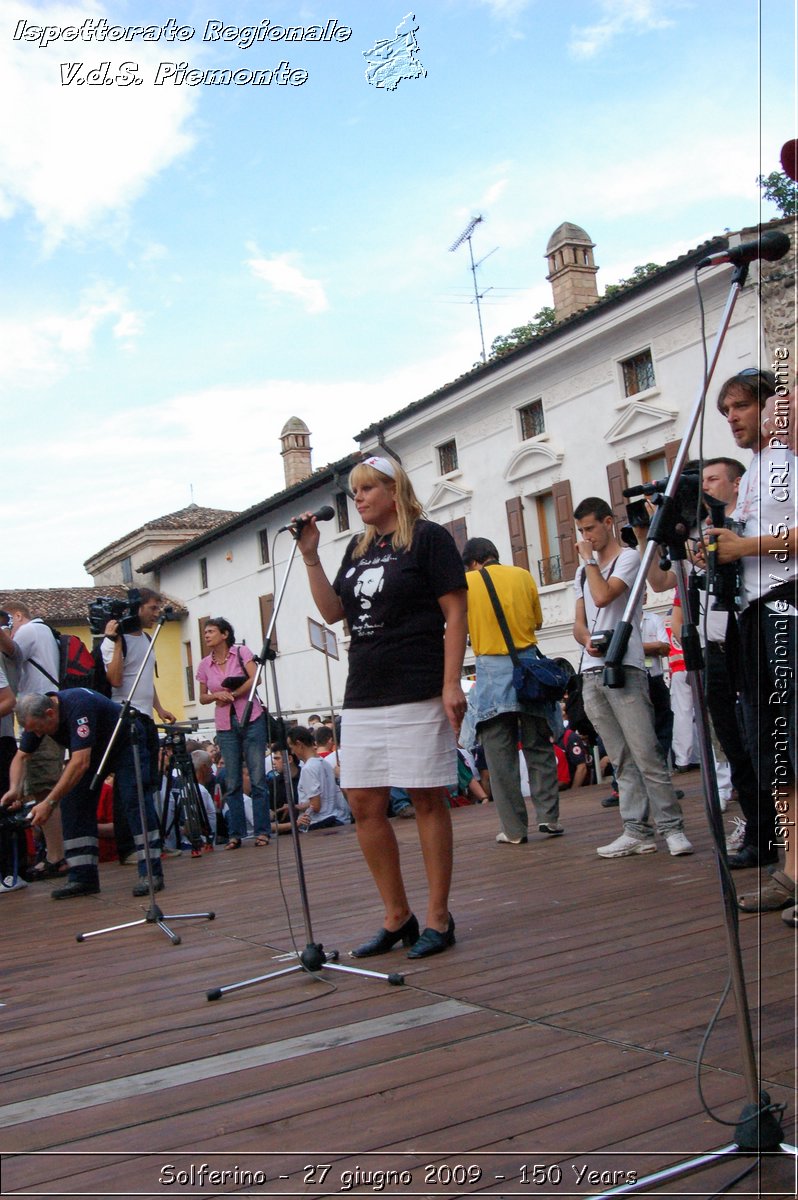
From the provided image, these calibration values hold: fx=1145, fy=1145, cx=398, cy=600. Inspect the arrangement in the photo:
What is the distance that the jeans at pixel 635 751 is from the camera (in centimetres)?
564

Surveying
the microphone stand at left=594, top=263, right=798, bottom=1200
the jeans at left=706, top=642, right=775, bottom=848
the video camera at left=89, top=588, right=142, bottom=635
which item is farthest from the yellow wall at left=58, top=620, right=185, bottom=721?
the microphone stand at left=594, top=263, right=798, bottom=1200

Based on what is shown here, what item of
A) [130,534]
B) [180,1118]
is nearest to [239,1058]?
[180,1118]

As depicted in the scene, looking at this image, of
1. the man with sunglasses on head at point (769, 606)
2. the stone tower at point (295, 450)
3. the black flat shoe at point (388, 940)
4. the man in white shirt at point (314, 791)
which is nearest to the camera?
the man with sunglasses on head at point (769, 606)

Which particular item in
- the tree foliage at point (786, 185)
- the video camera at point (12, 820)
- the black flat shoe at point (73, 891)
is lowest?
the black flat shoe at point (73, 891)

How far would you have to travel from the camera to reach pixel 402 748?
4.15 m

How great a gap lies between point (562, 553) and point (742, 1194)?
2299 cm

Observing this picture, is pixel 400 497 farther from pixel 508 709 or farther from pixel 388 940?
pixel 508 709

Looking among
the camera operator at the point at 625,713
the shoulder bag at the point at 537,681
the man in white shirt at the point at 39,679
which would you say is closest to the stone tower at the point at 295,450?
the man in white shirt at the point at 39,679

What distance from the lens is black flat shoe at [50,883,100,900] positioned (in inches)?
277

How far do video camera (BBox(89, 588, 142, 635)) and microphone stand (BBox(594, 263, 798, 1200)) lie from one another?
14.5 ft

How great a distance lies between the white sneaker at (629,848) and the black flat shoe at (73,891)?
3248 mm

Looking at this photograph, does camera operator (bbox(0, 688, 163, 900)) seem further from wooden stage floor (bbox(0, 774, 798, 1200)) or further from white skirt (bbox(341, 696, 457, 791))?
white skirt (bbox(341, 696, 457, 791))

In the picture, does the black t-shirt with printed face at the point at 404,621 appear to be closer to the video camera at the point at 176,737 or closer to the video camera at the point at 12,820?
the video camera at the point at 12,820

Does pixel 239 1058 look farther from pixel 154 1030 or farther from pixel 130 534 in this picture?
pixel 130 534
